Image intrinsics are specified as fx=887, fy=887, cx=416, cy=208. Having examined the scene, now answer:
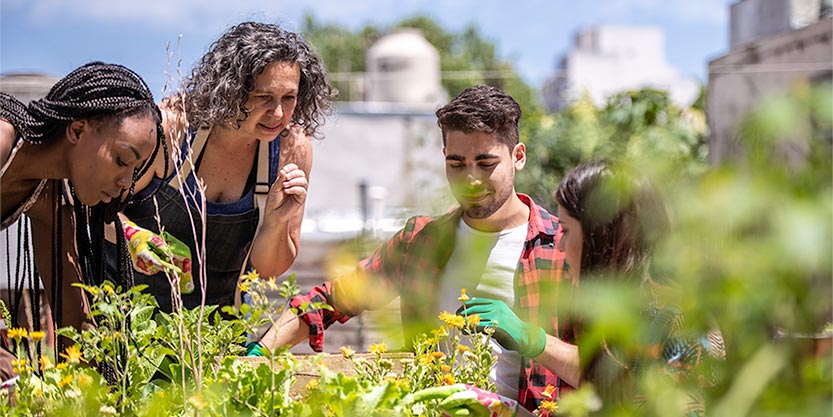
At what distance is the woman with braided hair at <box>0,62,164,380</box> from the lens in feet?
5.46

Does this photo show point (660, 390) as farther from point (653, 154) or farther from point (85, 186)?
point (85, 186)

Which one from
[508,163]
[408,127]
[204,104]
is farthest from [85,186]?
[408,127]

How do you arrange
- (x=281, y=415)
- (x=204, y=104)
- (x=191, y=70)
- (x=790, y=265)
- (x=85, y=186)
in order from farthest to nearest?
1. (x=191, y=70)
2. (x=204, y=104)
3. (x=85, y=186)
4. (x=281, y=415)
5. (x=790, y=265)

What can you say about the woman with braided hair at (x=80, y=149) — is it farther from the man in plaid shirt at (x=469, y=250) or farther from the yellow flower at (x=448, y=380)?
the yellow flower at (x=448, y=380)

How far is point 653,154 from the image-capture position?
0.57m

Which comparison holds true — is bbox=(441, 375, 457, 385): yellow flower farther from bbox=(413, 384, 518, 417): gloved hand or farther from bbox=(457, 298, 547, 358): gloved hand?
bbox=(457, 298, 547, 358): gloved hand

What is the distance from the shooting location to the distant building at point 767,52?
32.1 feet

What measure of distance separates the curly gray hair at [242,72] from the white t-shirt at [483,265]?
0.52 meters

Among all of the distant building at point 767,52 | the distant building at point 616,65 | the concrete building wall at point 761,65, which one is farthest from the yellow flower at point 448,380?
the distant building at point 616,65

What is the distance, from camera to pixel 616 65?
34906 millimetres

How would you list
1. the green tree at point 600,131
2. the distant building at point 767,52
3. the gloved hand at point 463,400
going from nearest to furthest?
1. the gloved hand at point 463,400
2. the distant building at point 767,52
3. the green tree at point 600,131

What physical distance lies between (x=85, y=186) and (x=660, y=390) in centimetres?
135

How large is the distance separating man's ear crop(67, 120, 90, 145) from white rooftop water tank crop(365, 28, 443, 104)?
1932 centimetres

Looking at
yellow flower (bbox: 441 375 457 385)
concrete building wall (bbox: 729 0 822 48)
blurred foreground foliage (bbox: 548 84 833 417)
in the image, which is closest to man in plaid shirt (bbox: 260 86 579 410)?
yellow flower (bbox: 441 375 457 385)
